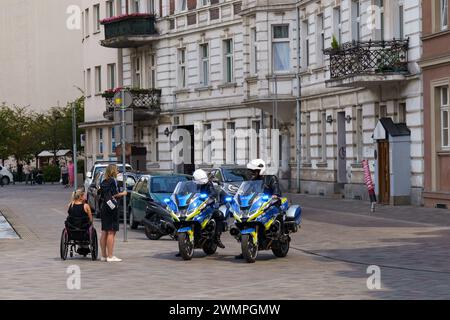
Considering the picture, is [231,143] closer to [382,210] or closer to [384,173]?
[384,173]

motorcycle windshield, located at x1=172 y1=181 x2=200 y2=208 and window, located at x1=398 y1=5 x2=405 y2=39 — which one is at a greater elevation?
window, located at x1=398 y1=5 x2=405 y2=39

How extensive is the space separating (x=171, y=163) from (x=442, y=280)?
149 feet

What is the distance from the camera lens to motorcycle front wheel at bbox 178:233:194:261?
21.2 metres

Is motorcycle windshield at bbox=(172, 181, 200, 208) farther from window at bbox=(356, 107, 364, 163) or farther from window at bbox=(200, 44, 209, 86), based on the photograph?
window at bbox=(200, 44, 209, 86)

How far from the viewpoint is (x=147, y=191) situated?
102 feet

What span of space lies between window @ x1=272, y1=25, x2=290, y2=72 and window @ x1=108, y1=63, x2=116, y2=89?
66.2 feet

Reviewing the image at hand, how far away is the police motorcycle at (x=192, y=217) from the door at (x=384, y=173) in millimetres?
17382

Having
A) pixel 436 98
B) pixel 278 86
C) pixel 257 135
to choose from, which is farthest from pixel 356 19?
pixel 257 135

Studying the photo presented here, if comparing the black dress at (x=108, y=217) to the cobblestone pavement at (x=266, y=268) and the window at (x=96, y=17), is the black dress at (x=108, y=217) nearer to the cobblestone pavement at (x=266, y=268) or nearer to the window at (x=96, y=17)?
the cobblestone pavement at (x=266, y=268)

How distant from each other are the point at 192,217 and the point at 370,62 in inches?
722

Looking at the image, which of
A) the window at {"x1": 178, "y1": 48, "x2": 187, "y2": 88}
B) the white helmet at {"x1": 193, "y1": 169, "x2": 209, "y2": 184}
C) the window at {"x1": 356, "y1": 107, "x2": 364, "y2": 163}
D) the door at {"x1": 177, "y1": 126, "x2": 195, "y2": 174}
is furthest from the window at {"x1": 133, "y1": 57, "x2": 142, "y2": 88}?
the white helmet at {"x1": 193, "y1": 169, "x2": 209, "y2": 184}

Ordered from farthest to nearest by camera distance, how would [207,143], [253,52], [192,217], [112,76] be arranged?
[112,76] → [207,143] → [253,52] → [192,217]
